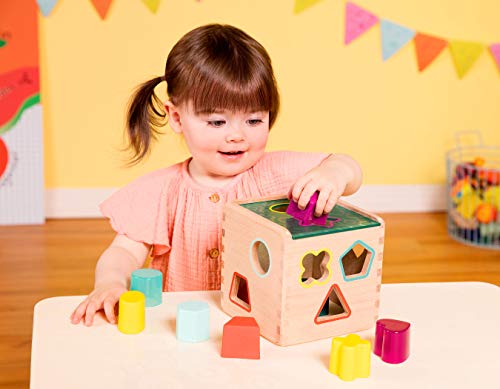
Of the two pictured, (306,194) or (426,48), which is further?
(426,48)

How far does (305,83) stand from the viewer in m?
2.67

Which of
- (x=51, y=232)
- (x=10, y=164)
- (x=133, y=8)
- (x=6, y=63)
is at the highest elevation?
(x=133, y=8)

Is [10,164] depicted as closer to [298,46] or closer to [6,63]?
[6,63]

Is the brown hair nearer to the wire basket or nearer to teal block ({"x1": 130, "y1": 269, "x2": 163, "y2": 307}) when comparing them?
teal block ({"x1": 130, "y1": 269, "x2": 163, "y2": 307})

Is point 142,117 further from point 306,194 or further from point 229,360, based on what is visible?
point 229,360

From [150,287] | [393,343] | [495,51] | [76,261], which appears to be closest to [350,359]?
[393,343]

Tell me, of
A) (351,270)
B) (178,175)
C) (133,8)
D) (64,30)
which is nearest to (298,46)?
(133,8)

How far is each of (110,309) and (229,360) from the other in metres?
0.18

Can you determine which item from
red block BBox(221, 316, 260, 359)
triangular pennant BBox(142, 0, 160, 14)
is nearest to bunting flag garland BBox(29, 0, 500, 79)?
triangular pennant BBox(142, 0, 160, 14)

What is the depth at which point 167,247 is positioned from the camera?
1235mm

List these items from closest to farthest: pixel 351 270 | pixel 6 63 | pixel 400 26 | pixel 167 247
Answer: pixel 351 270, pixel 167 247, pixel 6 63, pixel 400 26

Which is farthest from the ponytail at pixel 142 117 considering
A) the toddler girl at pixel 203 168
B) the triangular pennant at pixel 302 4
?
the triangular pennant at pixel 302 4

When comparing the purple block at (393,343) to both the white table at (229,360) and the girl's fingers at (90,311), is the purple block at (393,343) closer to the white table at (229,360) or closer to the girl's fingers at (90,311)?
the white table at (229,360)

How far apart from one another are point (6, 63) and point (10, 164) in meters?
0.32
